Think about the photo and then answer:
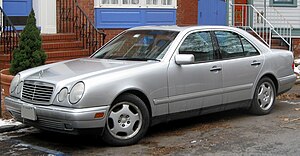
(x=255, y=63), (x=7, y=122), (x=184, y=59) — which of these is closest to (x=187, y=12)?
(x=255, y=63)

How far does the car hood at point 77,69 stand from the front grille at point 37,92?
0.07 m

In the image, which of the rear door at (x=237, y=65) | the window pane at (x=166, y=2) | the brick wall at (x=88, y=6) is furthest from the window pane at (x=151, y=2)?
the rear door at (x=237, y=65)

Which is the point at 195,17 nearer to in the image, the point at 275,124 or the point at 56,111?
the point at 275,124

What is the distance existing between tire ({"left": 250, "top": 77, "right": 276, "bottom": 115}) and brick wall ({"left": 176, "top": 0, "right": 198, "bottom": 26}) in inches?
271

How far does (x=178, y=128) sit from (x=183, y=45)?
1.23 m

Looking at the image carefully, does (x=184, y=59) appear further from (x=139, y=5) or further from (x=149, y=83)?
(x=139, y=5)

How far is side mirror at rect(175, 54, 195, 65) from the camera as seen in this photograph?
7008 millimetres

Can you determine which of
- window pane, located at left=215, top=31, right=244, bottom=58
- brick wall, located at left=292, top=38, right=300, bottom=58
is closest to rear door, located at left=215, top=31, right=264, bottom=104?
window pane, located at left=215, top=31, right=244, bottom=58

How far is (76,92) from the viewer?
6.21m

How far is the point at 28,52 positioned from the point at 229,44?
375cm

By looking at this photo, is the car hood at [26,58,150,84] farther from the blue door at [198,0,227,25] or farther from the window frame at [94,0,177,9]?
the blue door at [198,0,227,25]

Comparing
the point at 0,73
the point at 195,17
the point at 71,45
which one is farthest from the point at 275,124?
the point at 195,17

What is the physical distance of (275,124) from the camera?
7.94 meters

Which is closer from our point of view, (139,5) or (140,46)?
(140,46)
